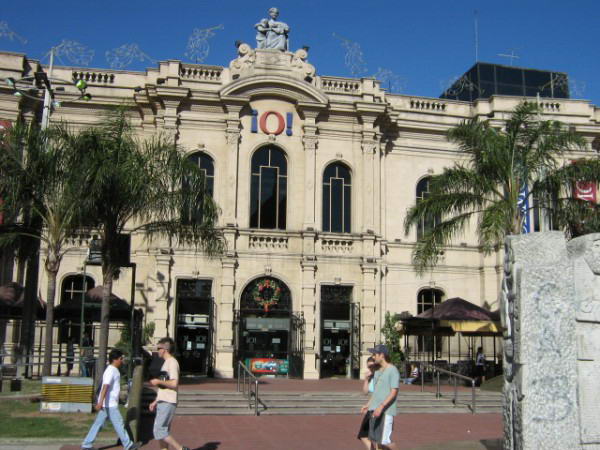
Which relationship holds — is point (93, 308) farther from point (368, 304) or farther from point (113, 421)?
point (113, 421)

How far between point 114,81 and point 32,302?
42.2 ft

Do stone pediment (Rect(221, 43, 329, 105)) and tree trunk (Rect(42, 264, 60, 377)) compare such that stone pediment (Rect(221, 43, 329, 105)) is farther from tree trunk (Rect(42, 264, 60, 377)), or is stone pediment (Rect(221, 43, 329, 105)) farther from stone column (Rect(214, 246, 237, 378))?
tree trunk (Rect(42, 264, 60, 377))

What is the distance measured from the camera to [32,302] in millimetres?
20234

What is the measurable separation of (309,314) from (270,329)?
1.64 m

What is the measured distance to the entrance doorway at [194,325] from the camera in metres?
27.8

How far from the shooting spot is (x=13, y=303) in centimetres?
2359

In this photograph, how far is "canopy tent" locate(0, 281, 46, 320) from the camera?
23.1m

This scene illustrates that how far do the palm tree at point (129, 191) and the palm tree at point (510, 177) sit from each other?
7278mm

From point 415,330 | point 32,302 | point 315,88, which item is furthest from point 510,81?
point 32,302

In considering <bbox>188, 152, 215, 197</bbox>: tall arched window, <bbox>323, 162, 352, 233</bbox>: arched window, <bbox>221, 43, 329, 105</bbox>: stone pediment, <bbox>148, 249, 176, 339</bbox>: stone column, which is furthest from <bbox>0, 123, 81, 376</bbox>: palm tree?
<bbox>323, 162, 352, 233</bbox>: arched window

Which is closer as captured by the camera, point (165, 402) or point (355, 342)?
point (165, 402)

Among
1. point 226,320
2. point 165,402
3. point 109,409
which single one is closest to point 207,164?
point 226,320

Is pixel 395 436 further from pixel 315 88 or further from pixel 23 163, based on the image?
pixel 315 88

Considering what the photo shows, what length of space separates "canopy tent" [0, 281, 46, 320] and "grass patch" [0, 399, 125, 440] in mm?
6852
